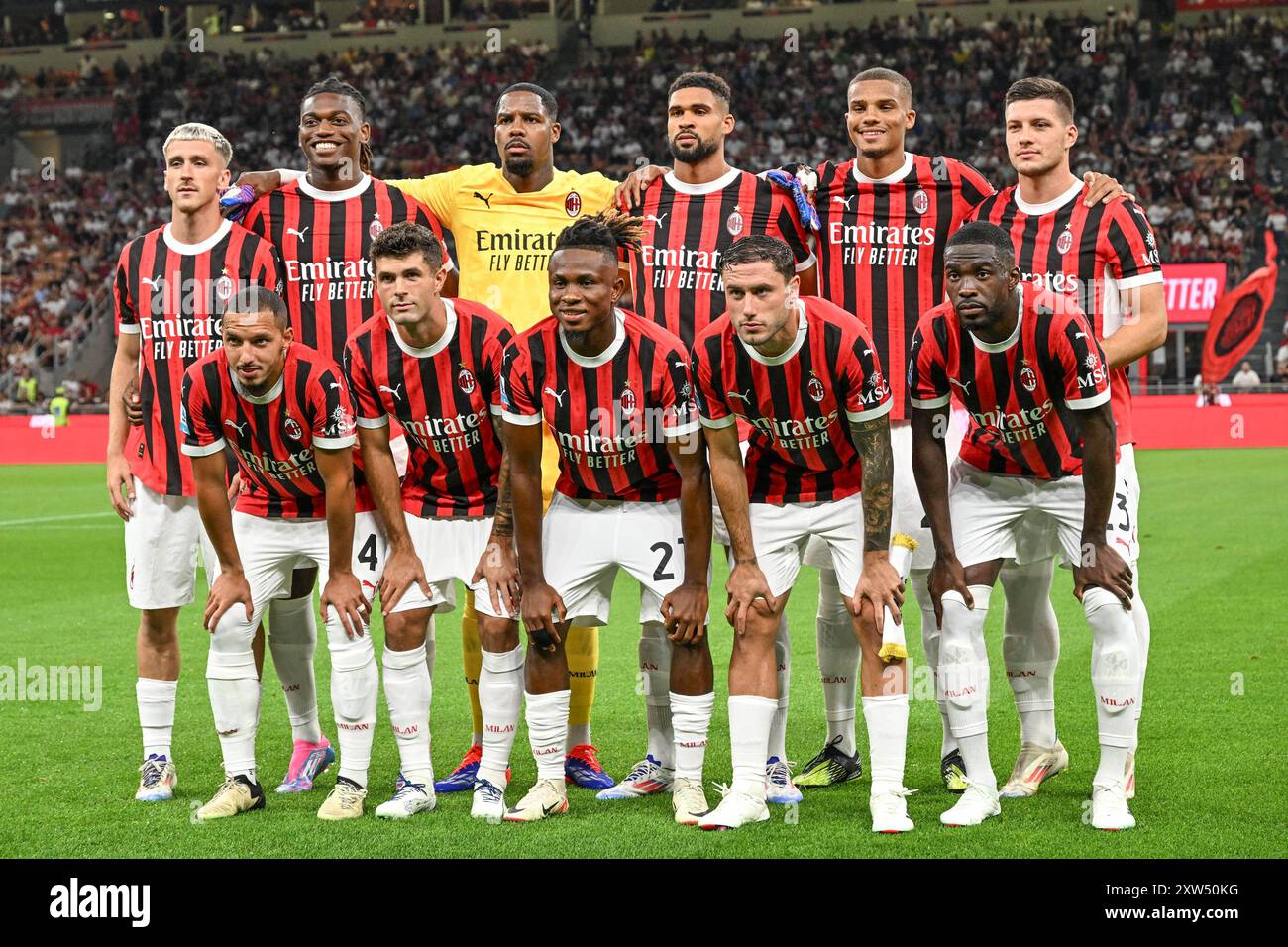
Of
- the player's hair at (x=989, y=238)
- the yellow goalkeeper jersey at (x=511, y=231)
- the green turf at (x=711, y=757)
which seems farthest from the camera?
the yellow goalkeeper jersey at (x=511, y=231)

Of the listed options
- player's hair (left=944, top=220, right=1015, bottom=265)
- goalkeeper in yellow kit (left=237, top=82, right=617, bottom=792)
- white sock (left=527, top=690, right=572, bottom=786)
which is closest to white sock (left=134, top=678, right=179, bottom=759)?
goalkeeper in yellow kit (left=237, top=82, right=617, bottom=792)

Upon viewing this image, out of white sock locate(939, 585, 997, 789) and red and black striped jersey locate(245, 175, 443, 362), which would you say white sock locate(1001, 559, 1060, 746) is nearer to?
white sock locate(939, 585, 997, 789)

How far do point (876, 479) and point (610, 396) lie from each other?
34.3 inches

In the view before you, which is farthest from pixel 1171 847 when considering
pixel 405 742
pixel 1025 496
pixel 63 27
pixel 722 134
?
pixel 63 27

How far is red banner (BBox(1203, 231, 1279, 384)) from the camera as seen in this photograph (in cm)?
2475

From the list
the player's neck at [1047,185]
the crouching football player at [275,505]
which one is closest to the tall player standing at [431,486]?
the crouching football player at [275,505]

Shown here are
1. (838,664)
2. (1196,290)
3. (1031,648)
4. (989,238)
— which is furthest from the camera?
(1196,290)

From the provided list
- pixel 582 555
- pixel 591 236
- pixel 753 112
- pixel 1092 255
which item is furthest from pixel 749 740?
pixel 753 112

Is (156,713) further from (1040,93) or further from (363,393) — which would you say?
(1040,93)

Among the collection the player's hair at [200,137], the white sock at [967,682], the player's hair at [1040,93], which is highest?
the player's hair at [1040,93]

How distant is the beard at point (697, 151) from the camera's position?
5.42 meters

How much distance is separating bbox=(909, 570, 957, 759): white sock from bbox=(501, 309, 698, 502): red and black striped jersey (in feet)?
3.54

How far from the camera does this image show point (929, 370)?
4691 mm

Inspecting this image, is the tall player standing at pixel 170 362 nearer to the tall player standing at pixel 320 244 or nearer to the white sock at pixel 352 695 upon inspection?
the tall player standing at pixel 320 244
